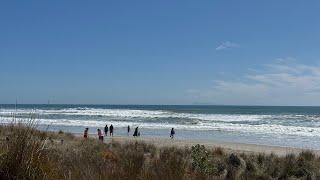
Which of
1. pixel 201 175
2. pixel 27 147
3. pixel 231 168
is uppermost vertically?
pixel 27 147

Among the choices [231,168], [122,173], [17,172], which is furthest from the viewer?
[231,168]

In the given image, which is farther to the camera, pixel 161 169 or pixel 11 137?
pixel 161 169

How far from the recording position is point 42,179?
461 centimetres

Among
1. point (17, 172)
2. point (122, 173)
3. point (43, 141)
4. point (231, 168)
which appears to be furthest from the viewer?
point (231, 168)

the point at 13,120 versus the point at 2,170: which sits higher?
the point at 13,120

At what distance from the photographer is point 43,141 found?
524 centimetres

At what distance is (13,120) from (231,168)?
11748mm

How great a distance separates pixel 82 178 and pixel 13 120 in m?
0.89

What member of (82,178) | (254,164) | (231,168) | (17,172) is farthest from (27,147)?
(254,164)

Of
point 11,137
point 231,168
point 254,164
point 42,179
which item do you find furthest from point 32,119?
point 254,164

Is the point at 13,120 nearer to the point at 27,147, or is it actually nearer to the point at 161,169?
the point at 27,147

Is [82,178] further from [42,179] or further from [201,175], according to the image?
[201,175]

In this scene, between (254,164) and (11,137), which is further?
(254,164)

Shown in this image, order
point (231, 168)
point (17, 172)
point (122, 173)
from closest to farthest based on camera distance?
point (17, 172)
point (122, 173)
point (231, 168)
